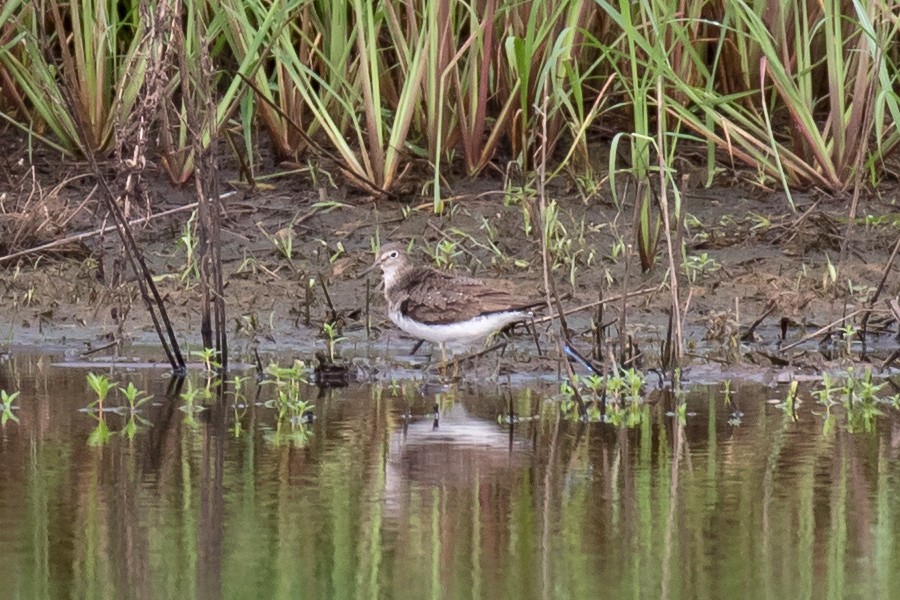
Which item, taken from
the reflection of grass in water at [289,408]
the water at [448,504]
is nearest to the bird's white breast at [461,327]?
the reflection of grass in water at [289,408]

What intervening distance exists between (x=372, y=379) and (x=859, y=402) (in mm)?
2134

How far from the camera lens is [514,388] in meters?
8.12

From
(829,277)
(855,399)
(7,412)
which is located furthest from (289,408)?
(829,277)

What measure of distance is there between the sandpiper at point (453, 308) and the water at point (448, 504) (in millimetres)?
967

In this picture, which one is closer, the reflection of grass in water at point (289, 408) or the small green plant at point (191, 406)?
the reflection of grass in water at point (289, 408)

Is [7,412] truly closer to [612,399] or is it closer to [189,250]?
[612,399]

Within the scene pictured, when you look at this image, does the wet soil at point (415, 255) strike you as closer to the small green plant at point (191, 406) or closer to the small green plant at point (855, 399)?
the small green plant at point (855, 399)

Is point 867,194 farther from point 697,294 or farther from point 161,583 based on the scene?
point 161,583

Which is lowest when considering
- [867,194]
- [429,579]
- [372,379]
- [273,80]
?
[429,579]

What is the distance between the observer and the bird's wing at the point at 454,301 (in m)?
8.69

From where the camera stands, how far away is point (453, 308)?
873 cm

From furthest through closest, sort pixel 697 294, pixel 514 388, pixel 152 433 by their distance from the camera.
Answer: pixel 697 294, pixel 514 388, pixel 152 433

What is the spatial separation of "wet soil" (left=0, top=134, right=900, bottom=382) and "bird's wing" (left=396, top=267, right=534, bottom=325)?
0.85 feet

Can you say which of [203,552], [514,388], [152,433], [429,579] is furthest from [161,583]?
[514,388]
